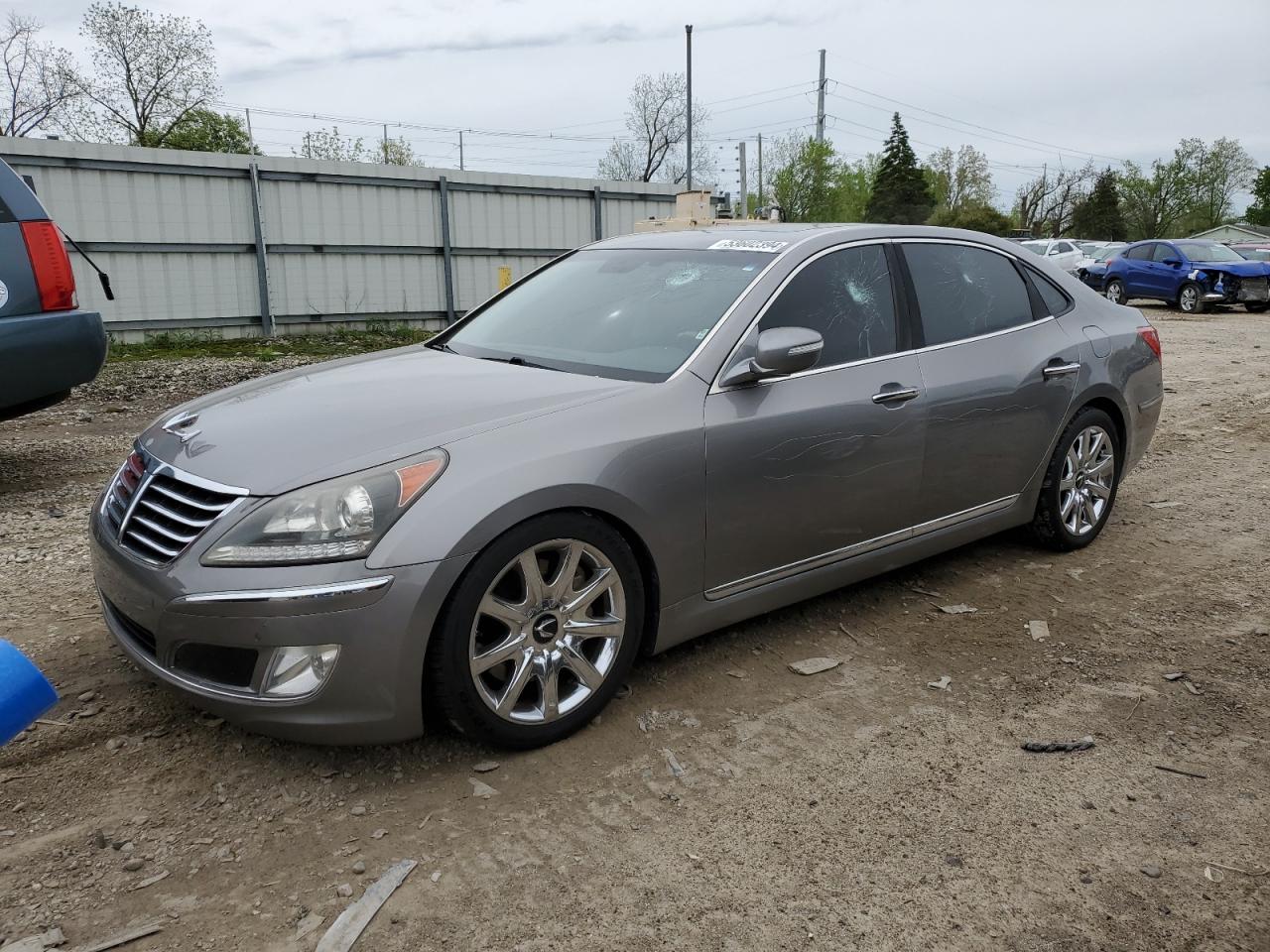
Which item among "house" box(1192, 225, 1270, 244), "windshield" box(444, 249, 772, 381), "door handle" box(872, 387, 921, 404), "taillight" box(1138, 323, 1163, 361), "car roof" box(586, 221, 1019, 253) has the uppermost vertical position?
"house" box(1192, 225, 1270, 244)

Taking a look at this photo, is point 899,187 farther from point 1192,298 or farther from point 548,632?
point 548,632

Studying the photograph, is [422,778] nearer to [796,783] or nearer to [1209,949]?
[796,783]

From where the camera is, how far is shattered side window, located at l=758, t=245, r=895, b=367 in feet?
12.4

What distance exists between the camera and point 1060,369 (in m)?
4.64

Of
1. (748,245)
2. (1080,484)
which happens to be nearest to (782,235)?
(748,245)

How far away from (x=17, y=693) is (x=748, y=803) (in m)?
1.83

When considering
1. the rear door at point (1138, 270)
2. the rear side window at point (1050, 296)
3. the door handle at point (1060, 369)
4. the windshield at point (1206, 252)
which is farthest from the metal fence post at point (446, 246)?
the windshield at point (1206, 252)

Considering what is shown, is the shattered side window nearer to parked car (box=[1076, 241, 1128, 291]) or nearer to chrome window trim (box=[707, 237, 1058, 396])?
chrome window trim (box=[707, 237, 1058, 396])

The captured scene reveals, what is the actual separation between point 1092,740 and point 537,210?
15.3 m

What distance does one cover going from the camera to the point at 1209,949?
7.48ft

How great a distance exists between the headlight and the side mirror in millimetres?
1250

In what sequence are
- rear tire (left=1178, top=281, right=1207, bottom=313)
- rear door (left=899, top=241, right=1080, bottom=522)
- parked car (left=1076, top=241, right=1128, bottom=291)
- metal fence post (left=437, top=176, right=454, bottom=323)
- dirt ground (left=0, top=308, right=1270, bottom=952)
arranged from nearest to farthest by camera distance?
dirt ground (left=0, top=308, right=1270, bottom=952) → rear door (left=899, top=241, right=1080, bottom=522) → metal fence post (left=437, top=176, right=454, bottom=323) → rear tire (left=1178, top=281, right=1207, bottom=313) → parked car (left=1076, top=241, right=1128, bottom=291)

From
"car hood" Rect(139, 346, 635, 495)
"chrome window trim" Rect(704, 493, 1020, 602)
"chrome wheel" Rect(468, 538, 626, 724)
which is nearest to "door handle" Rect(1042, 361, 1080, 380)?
"chrome window trim" Rect(704, 493, 1020, 602)

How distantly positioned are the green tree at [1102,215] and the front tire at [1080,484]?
77.5m
